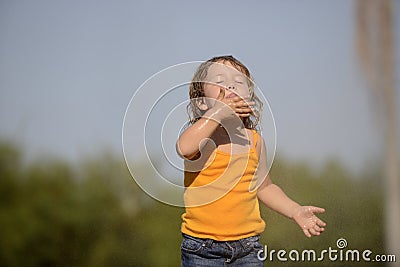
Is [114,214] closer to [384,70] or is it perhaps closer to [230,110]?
[230,110]

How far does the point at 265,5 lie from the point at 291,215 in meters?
0.71

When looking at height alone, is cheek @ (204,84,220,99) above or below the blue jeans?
above

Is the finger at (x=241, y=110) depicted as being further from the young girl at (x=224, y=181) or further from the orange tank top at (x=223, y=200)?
the orange tank top at (x=223, y=200)

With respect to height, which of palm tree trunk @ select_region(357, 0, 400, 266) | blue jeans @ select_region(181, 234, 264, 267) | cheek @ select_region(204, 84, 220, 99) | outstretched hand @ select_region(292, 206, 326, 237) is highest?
palm tree trunk @ select_region(357, 0, 400, 266)

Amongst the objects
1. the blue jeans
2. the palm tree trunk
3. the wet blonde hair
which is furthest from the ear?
the palm tree trunk

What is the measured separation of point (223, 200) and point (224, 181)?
5 centimetres

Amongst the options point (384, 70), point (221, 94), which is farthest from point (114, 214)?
point (384, 70)

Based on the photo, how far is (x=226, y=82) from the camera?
5.24 feet

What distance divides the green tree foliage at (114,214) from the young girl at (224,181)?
370 millimetres

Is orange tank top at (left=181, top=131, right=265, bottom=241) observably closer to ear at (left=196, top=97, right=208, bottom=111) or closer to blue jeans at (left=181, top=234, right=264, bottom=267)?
blue jeans at (left=181, top=234, right=264, bottom=267)

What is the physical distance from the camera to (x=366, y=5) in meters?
2.02

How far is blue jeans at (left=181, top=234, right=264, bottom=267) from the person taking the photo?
4.87ft

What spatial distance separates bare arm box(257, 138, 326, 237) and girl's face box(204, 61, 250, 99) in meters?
0.15

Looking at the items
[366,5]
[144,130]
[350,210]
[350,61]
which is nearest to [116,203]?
[144,130]
